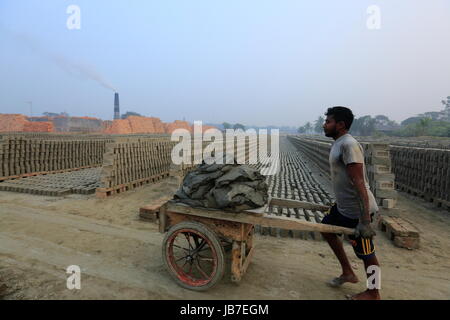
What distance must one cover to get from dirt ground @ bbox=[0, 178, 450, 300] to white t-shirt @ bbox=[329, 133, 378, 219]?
3.33ft

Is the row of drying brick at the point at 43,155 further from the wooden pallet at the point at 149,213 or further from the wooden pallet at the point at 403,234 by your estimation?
the wooden pallet at the point at 403,234

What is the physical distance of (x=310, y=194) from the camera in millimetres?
7176

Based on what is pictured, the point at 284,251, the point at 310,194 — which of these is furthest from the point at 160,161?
the point at 284,251

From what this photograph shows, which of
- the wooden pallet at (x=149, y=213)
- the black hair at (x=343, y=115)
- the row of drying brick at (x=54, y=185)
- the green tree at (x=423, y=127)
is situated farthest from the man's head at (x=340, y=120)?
the green tree at (x=423, y=127)

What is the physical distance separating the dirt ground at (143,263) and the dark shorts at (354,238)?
0.67 meters

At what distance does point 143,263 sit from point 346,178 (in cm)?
280

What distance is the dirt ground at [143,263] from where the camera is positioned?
2.76 m

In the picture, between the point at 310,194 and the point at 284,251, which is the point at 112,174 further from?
the point at 310,194

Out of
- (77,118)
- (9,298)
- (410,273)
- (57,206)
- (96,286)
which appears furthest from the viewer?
(77,118)

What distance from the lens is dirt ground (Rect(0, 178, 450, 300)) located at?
2.76 m

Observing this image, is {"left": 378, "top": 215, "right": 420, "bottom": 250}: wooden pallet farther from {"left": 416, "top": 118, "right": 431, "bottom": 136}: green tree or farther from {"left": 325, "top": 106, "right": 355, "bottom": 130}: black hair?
{"left": 416, "top": 118, "right": 431, "bottom": 136}: green tree

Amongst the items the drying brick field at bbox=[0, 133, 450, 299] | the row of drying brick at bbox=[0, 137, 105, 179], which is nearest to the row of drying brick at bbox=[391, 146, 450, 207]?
the drying brick field at bbox=[0, 133, 450, 299]

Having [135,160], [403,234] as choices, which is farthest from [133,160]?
[403,234]
